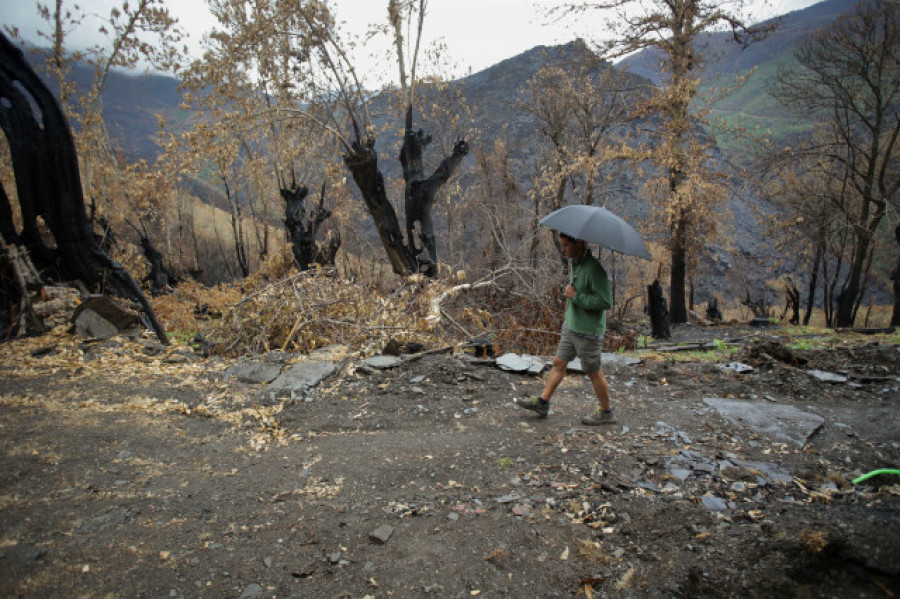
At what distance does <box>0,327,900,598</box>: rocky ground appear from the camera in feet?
7.57

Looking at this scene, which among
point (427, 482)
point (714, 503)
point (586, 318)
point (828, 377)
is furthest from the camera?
point (828, 377)

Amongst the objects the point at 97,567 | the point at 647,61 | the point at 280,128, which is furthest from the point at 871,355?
the point at 280,128

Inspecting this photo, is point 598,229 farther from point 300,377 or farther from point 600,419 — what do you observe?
point 300,377

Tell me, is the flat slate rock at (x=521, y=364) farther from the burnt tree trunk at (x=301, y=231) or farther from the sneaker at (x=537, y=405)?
the burnt tree trunk at (x=301, y=231)

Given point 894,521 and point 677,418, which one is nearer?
point 894,521

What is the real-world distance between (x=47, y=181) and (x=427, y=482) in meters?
8.02

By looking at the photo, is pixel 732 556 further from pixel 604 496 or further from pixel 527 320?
pixel 527 320

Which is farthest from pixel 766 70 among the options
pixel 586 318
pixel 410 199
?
pixel 586 318

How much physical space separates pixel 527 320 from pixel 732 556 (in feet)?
24.6

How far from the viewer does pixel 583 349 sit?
4223 millimetres

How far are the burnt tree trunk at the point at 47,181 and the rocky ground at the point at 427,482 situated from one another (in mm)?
2292

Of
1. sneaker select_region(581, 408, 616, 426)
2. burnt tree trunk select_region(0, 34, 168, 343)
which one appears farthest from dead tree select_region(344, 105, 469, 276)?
sneaker select_region(581, 408, 616, 426)

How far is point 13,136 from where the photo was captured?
687 centimetres

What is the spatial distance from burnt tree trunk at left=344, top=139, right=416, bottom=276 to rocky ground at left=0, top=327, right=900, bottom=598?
672cm
